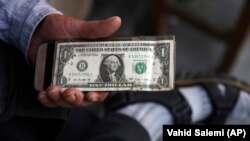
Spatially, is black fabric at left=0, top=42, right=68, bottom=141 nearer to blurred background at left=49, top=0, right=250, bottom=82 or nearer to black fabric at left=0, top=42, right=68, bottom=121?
black fabric at left=0, top=42, right=68, bottom=121

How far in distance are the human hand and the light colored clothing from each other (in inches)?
0.6

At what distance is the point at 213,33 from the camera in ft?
3.75

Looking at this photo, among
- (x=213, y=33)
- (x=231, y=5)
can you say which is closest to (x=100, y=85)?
(x=213, y=33)

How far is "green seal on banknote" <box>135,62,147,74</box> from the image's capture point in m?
0.58

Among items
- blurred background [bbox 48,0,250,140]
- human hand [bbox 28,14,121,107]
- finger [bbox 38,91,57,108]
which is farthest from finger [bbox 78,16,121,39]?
blurred background [bbox 48,0,250,140]

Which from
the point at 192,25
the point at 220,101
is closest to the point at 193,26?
the point at 192,25

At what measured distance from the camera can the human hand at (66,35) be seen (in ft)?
1.82

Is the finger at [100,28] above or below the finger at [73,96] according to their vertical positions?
above

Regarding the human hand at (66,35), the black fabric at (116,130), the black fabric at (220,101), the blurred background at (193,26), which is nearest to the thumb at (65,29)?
the human hand at (66,35)

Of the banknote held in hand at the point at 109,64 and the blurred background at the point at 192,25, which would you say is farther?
the blurred background at the point at 192,25

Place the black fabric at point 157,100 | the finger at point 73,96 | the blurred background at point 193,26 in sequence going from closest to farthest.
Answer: the finger at point 73,96
the black fabric at point 157,100
the blurred background at point 193,26

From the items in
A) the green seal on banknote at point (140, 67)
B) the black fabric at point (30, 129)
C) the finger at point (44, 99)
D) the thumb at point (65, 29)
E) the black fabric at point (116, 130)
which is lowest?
the black fabric at point (116, 130)

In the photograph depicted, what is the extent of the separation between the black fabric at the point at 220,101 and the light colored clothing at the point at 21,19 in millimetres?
327

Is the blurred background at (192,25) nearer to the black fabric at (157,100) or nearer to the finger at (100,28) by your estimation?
the black fabric at (157,100)
